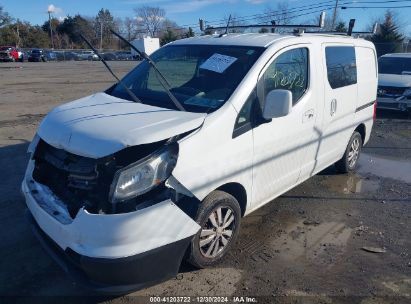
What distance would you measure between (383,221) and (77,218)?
3.69m

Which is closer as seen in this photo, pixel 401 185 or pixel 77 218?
pixel 77 218

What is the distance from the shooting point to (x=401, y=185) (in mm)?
6059

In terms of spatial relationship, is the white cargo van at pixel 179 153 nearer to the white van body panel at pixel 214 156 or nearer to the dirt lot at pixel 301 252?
the white van body panel at pixel 214 156

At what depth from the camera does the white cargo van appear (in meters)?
2.79

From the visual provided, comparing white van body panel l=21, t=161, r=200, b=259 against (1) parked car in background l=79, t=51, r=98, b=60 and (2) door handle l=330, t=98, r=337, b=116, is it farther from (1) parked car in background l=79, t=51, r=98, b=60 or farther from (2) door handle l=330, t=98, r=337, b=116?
(1) parked car in background l=79, t=51, r=98, b=60

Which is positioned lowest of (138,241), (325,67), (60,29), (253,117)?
(138,241)

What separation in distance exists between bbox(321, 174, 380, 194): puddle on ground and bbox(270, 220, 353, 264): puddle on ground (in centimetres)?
125

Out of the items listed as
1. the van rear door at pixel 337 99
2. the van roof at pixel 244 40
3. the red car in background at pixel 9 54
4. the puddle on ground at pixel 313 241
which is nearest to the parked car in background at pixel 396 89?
the van rear door at pixel 337 99

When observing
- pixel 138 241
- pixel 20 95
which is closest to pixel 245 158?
pixel 138 241

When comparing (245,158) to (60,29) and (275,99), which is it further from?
(60,29)

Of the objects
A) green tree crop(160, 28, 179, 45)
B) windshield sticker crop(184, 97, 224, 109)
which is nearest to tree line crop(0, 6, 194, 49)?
green tree crop(160, 28, 179, 45)

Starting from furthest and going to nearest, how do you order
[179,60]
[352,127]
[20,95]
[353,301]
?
[20,95] < [352,127] < [179,60] < [353,301]

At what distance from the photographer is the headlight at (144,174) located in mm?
2793

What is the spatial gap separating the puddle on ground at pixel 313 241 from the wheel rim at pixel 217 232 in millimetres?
650
